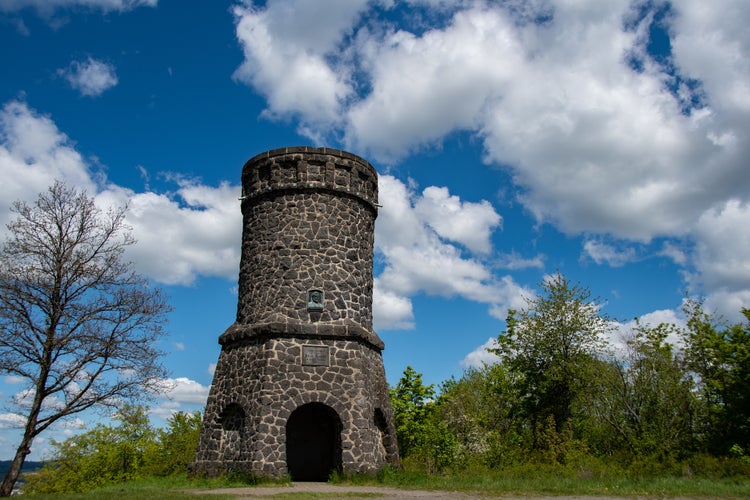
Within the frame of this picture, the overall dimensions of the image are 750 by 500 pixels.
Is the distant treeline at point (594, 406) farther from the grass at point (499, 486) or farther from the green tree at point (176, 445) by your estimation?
the green tree at point (176, 445)

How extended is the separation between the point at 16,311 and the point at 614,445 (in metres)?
20.3

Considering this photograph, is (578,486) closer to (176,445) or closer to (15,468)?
(15,468)

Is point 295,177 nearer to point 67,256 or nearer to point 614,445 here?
point 67,256

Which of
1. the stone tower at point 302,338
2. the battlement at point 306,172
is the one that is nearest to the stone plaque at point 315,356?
the stone tower at point 302,338

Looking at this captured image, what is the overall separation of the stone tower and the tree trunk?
4.24 metres

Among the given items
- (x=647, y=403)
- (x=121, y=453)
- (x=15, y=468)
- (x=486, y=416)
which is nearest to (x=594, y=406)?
(x=647, y=403)

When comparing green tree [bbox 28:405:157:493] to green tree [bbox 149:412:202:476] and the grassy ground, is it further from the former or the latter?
the grassy ground

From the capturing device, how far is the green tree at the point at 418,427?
71.4 feet

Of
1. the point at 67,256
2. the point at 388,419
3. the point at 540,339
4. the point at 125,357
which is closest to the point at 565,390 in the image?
the point at 540,339

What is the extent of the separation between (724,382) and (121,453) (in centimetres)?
2959

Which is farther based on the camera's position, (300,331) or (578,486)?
(300,331)

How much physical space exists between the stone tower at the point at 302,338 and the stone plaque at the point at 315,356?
3 centimetres

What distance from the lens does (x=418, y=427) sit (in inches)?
910

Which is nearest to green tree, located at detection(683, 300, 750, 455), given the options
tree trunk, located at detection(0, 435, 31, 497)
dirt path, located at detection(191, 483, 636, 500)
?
dirt path, located at detection(191, 483, 636, 500)
